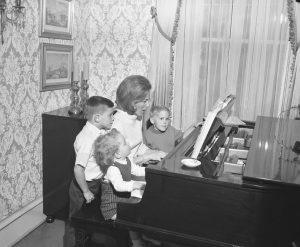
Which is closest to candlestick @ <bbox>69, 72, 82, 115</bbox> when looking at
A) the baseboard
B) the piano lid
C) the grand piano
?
the baseboard

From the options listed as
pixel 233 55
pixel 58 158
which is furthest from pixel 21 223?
pixel 233 55

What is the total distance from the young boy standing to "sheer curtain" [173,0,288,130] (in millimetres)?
1248

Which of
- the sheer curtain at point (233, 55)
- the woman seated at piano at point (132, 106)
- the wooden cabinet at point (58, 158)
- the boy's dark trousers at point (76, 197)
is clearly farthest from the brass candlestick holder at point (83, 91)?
the boy's dark trousers at point (76, 197)

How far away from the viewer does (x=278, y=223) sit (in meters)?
1.58

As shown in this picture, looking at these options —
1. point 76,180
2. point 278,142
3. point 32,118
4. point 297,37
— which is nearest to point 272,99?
point 297,37

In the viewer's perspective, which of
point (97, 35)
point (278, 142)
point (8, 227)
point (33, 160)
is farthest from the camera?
point (97, 35)

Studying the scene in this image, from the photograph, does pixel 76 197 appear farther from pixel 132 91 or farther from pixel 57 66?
pixel 57 66

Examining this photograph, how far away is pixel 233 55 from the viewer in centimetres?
333

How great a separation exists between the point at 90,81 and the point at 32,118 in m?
1.08

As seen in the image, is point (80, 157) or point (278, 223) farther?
point (80, 157)

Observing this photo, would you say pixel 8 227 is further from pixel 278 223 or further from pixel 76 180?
pixel 278 223

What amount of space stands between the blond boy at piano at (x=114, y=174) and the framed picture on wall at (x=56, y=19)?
1.36 m

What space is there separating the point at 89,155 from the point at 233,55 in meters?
1.77

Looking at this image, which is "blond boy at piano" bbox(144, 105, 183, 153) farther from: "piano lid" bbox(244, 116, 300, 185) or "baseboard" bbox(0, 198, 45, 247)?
"baseboard" bbox(0, 198, 45, 247)
